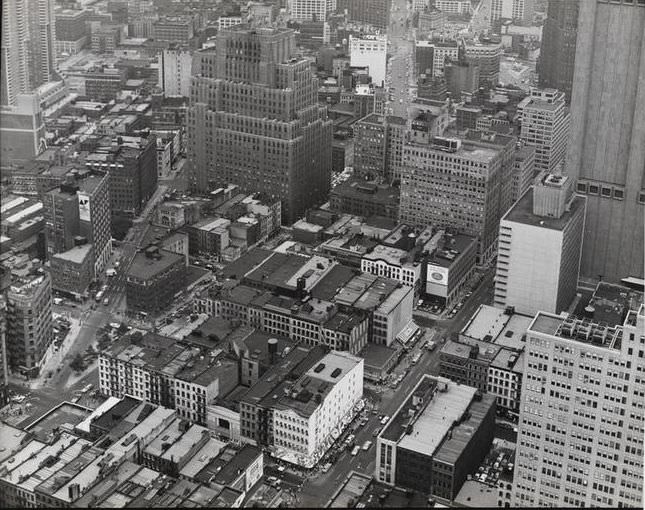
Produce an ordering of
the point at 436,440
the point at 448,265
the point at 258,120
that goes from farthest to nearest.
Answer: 1. the point at 258,120
2. the point at 448,265
3. the point at 436,440

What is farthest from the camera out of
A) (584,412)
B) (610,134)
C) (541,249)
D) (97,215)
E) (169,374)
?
(97,215)

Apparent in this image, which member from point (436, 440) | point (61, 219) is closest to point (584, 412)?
point (436, 440)

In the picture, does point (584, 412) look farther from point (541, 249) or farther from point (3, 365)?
point (3, 365)

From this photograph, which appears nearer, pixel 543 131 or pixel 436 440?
pixel 436 440

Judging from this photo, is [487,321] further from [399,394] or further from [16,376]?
[16,376]

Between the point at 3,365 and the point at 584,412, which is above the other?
the point at 584,412

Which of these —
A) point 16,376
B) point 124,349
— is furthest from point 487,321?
point 16,376

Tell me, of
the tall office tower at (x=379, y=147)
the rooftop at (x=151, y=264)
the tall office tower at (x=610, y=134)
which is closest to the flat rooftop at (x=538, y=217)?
the tall office tower at (x=610, y=134)
